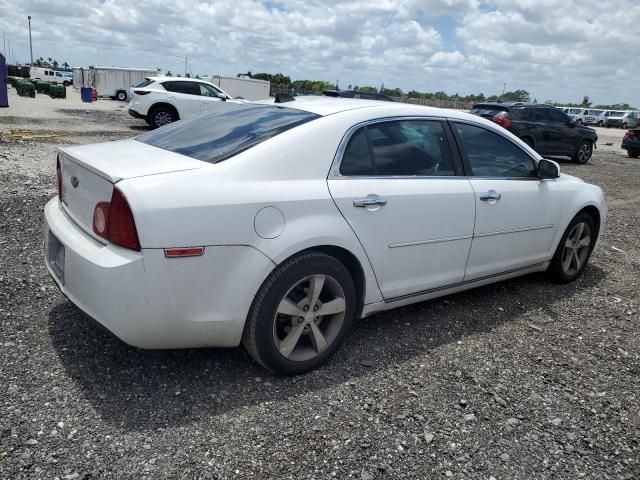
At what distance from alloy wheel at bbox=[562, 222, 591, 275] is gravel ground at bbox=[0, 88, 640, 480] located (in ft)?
2.26

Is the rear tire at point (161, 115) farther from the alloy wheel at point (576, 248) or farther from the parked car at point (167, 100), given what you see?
the alloy wheel at point (576, 248)

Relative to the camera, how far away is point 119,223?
2520 millimetres

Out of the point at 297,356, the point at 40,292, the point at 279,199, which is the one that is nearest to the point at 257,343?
the point at 297,356

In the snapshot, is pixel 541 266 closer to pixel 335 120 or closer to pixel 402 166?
pixel 402 166

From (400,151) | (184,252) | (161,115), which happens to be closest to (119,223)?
(184,252)

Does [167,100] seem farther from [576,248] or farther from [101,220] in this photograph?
[101,220]

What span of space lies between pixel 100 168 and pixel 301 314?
4.33ft

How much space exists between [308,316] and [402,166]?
117 cm

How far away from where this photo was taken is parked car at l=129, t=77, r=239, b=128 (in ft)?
54.8

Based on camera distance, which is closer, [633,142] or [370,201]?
[370,201]

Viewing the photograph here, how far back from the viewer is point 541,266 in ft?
15.2

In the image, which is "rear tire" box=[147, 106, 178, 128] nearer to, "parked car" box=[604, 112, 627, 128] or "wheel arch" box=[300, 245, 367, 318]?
"wheel arch" box=[300, 245, 367, 318]

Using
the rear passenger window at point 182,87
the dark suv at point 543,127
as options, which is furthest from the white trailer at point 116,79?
the dark suv at point 543,127

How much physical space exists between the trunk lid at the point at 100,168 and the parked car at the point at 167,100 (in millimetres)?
14213
